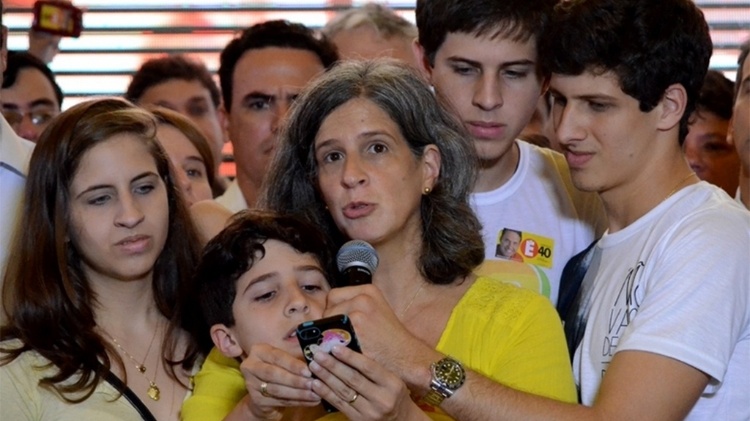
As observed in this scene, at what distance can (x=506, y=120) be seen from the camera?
12.2 feet

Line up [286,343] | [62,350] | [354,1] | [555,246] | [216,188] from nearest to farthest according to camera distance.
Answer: [286,343] < [62,350] < [555,246] < [216,188] < [354,1]

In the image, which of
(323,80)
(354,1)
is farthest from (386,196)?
(354,1)

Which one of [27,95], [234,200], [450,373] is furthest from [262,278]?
[27,95]

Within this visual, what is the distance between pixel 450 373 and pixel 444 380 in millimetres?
22

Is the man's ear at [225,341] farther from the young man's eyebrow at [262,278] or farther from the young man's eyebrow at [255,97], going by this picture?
the young man's eyebrow at [255,97]

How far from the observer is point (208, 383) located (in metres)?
3.35

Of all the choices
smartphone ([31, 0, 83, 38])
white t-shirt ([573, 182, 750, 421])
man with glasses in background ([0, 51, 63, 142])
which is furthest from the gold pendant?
smartphone ([31, 0, 83, 38])

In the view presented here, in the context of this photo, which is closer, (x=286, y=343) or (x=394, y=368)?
(x=394, y=368)

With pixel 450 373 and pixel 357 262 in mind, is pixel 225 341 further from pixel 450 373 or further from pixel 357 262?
pixel 450 373

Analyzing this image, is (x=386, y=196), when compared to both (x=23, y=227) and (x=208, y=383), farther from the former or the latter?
(x=23, y=227)

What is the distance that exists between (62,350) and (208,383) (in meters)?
0.36

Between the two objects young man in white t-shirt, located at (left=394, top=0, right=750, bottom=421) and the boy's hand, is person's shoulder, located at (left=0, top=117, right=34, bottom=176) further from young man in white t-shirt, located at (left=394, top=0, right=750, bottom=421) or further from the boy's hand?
young man in white t-shirt, located at (left=394, top=0, right=750, bottom=421)

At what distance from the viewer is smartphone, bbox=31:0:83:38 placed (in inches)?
224

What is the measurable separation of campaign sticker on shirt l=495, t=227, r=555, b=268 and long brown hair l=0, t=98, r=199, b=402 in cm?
83
